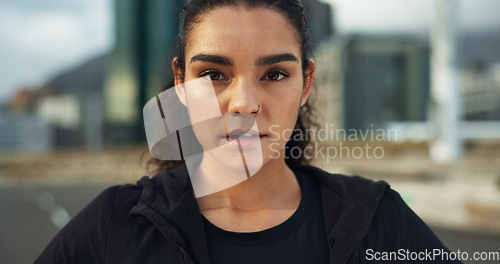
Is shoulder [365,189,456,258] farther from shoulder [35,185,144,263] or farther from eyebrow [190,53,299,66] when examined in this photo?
shoulder [35,185,144,263]

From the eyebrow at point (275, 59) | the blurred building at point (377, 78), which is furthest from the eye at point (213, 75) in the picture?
the blurred building at point (377, 78)

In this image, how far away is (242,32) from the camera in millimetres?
1458

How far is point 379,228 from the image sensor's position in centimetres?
158

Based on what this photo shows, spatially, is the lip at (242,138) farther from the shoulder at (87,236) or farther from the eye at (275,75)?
the shoulder at (87,236)

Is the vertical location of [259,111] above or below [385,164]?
below

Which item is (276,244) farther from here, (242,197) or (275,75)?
(275,75)

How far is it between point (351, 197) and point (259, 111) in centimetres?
47

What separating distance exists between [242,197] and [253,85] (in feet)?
1.41

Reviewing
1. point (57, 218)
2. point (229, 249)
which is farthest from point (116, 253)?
point (57, 218)

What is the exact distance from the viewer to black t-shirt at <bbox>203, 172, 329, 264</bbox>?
1.48 meters

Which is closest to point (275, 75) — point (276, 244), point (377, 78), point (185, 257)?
point (276, 244)

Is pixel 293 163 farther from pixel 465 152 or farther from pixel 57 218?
pixel 57 218

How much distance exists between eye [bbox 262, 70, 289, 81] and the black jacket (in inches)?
17.5

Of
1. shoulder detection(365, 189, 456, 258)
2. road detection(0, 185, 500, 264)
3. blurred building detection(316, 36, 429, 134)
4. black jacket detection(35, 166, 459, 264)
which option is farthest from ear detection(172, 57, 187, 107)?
blurred building detection(316, 36, 429, 134)
